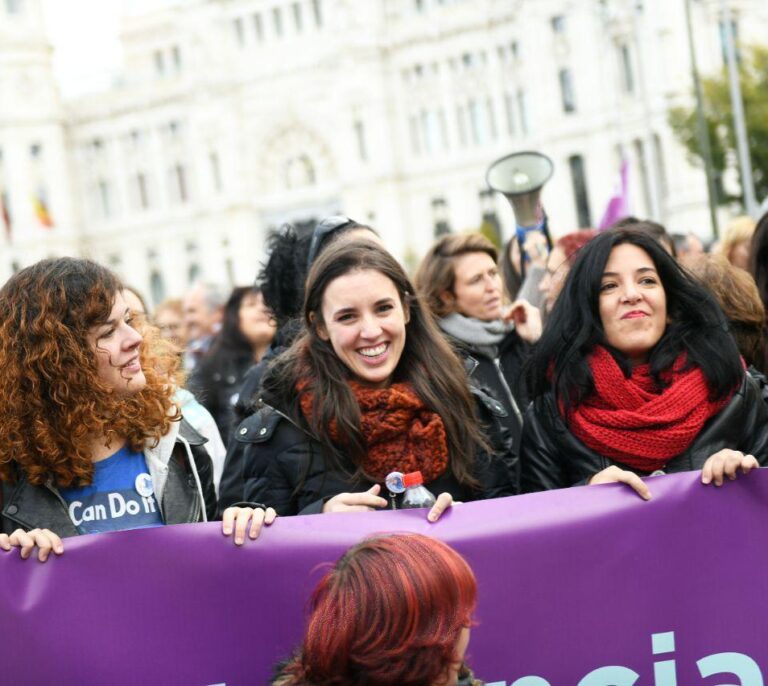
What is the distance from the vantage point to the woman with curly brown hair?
3090 mm

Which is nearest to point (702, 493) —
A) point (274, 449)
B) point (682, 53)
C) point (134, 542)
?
point (274, 449)

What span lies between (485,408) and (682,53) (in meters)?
39.9

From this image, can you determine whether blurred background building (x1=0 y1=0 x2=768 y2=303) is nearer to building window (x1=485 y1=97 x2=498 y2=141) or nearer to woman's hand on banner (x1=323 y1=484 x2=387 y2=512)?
building window (x1=485 y1=97 x2=498 y2=141)

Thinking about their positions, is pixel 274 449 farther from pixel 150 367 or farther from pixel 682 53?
pixel 682 53

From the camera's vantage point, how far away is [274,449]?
3.32m

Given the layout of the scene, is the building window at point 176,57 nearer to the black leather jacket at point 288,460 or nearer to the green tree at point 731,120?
the green tree at point 731,120

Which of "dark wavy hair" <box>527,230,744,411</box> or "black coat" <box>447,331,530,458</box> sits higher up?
"dark wavy hair" <box>527,230,744,411</box>

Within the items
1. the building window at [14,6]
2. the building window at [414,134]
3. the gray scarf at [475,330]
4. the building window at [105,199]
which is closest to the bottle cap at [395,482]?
the gray scarf at [475,330]

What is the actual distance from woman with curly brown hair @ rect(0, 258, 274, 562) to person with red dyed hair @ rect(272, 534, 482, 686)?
0.92 m

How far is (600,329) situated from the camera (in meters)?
3.41

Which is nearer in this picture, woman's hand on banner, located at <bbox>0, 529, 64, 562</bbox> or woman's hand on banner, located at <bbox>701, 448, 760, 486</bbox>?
woman's hand on banner, located at <bbox>0, 529, 64, 562</bbox>

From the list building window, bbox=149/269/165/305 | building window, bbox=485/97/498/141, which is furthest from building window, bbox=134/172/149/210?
building window, bbox=485/97/498/141

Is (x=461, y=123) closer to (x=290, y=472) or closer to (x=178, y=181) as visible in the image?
(x=178, y=181)

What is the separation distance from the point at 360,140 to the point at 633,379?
49.3 m
